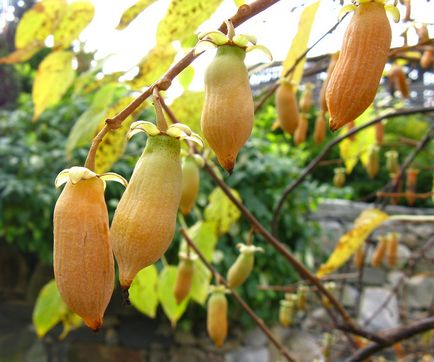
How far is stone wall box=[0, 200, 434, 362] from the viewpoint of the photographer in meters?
Answer: 2.80

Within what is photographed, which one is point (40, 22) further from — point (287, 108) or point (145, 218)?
point (145, 218)

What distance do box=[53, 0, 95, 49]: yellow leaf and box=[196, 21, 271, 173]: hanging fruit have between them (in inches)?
19.6

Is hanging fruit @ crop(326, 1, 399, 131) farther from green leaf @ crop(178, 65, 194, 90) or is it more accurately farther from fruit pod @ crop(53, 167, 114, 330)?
green leaf @ crop(178, 65, 194, 90)

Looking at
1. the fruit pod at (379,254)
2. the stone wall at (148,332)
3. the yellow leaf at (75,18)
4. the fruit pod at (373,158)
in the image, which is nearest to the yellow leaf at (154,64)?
the yellow leaf at (75,18)

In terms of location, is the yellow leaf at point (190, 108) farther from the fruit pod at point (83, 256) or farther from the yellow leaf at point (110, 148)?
the fruit pod at point (83, 256)

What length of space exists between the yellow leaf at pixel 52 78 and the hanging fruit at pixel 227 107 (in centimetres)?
57

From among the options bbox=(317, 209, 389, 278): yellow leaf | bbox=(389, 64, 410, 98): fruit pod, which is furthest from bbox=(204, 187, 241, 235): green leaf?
bbox=(389, 64, 410, 98): fruit pod

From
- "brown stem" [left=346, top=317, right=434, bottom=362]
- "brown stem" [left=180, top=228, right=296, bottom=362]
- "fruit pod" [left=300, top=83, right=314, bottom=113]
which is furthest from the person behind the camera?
"fruit pod" [left=300, top=83, right=314, bottom=113]

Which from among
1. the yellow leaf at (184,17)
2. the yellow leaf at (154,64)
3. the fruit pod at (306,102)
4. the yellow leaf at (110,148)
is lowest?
the fruit pod at (306,102)

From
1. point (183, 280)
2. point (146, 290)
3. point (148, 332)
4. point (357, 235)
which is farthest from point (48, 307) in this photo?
point (148, 332)

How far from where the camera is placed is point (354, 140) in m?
1.24

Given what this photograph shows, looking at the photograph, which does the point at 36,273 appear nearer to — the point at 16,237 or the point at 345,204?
the point at 16,237

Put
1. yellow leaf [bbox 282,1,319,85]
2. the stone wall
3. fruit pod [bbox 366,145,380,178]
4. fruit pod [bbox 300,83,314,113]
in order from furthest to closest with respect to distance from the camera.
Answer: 1. the stone wall
2. fruit pod [bbox 366,145,380,178]
3. fruit pod [bbox 300,83,314,113]
4. yellow leaf [bbox 282,1,319,85]

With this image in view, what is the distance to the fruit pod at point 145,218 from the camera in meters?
0.29
